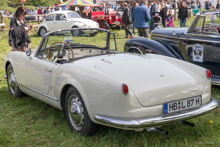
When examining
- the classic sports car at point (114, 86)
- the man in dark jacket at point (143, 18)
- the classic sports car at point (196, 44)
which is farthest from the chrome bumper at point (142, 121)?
the man in dark jacket at point (143, 18)

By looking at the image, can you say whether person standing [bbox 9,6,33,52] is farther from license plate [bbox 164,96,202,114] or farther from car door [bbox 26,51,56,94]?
license plate [bbox 164,96,202,114]

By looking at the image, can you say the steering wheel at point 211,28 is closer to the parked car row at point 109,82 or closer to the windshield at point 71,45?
the parked car row at point 109,82

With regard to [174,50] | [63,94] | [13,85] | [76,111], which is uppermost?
[174,50]

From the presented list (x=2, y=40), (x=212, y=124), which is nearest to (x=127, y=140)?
(x=212, y=124)

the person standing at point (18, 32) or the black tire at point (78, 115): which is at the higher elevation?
the person standing at point (18, 32)

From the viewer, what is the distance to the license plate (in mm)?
3225

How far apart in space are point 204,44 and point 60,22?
12600mm

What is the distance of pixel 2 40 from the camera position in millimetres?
14914

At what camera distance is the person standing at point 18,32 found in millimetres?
6219

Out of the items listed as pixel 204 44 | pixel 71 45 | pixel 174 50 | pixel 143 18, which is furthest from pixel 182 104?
pixel 143 18

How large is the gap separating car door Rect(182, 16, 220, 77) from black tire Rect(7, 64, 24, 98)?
3.37 meters

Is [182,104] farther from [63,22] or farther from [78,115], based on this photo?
[63,22]

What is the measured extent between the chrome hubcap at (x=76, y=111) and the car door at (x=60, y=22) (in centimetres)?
1367

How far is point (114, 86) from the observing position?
315 cm
